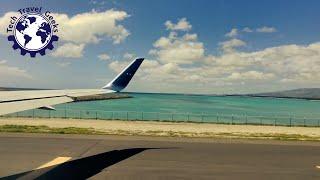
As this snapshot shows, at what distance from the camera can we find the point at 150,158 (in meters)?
19.0

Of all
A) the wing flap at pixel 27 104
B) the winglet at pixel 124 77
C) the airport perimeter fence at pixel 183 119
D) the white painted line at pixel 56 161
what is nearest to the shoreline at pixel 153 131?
the airport perimeter fence at pixel 183 119

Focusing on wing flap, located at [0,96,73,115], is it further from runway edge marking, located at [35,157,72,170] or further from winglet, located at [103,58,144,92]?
runway edge marking, located at [35,157,72,170]

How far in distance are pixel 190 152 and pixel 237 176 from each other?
220 inches

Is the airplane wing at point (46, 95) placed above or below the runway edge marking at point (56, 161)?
above

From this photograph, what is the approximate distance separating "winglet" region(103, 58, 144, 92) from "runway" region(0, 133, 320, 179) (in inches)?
135

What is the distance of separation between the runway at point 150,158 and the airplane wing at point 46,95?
10.3 feet

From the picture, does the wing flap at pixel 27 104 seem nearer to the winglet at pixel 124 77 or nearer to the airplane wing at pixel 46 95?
the airplane wing at pixel 46 95

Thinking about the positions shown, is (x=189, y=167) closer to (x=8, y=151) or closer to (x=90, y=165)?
(x=90, y=165)

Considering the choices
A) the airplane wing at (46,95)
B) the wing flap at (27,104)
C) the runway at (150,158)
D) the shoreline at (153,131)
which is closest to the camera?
the wing flap at (27,104)

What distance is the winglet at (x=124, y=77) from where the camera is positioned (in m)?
16.5

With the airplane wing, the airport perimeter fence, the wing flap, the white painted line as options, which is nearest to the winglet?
the airplane wing

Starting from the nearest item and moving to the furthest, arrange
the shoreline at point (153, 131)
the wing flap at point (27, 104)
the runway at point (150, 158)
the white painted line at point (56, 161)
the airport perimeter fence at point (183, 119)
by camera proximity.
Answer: the wing flap at point (27, 104) < the runway at point (150, 158) < the white painted line at point (56, 161) < the shoreline at point (153, 131) < the airport perimeter fence at point (183, 119)

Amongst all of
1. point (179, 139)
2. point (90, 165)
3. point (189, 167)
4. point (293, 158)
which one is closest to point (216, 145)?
point (179, 139)

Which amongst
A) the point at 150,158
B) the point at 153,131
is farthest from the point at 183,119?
the point at 150,158
